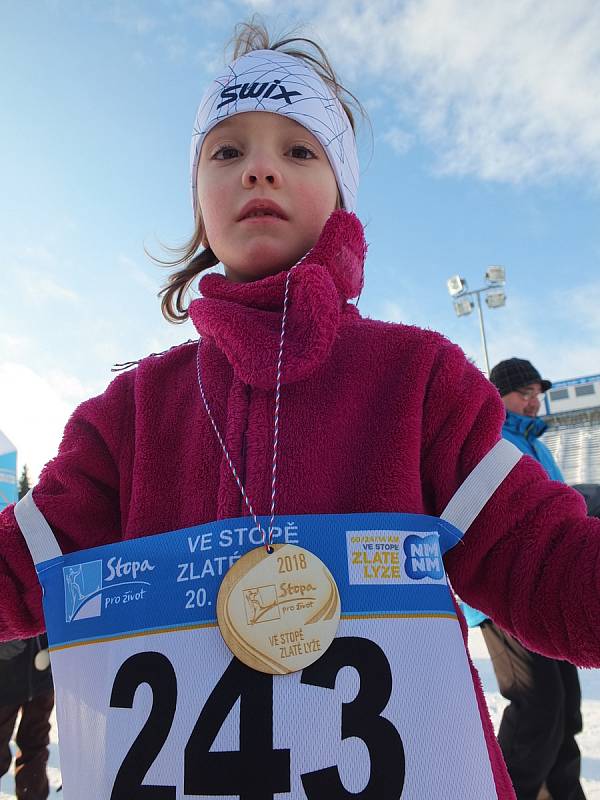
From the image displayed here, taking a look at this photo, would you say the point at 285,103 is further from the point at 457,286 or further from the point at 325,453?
the point at 457,286

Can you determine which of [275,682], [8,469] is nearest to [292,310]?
[275,682]

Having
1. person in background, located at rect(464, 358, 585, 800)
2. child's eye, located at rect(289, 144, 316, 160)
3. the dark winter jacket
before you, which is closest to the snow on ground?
person in background, located at rect(464, 358, 585, 800)

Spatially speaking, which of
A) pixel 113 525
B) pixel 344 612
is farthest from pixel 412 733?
pixel 113 525

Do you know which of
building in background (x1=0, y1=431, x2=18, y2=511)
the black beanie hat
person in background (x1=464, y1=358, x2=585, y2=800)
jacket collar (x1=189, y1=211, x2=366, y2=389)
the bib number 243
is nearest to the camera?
the bib number 243

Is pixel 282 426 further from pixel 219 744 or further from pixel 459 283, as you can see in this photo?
pixel 459 283

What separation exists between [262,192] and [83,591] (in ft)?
2.48

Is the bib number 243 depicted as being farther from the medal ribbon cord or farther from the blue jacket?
the blue jacket

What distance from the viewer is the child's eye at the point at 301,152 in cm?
121

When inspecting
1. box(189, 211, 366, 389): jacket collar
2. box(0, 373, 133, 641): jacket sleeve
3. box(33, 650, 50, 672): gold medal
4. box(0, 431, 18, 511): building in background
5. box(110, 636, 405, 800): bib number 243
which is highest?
box(0, 431, 18, 511): building in background

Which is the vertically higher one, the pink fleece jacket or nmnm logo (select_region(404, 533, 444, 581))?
the pink fleece jacket

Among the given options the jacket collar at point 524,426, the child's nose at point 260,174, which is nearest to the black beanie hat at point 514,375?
the jacket collar at point 524,426

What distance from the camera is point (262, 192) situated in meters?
1.10

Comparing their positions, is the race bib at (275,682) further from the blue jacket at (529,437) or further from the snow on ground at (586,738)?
the snow on ground at (586,738)

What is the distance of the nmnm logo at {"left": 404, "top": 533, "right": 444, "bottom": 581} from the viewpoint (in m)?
0.79
